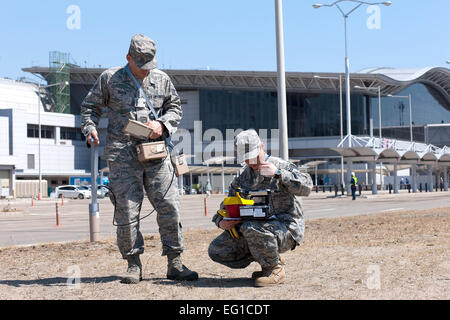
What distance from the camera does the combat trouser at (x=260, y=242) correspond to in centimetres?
528

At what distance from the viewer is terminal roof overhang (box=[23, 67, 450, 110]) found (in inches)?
3258

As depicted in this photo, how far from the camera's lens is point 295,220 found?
5523 mm

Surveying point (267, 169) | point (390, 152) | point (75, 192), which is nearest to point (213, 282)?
point (267, 169)

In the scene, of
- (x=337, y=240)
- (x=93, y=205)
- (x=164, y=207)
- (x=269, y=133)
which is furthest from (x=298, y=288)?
(x=269, y=133)

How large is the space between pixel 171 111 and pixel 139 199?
880 mm

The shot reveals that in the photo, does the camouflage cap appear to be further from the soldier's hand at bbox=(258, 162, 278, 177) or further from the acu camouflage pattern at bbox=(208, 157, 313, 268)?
the soldier's hand at bbox=(258, 162, 278, 177)

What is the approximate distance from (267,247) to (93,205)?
622cm

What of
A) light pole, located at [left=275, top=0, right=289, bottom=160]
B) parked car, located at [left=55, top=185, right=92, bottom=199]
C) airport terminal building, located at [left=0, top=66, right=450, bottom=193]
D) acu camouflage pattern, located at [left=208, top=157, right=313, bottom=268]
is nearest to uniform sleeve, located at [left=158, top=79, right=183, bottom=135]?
acu camouflage pattern, located at [left=208, top=157, right=313, bottom=268]

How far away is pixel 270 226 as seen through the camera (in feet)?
17.5

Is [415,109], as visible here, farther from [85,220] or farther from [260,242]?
[260,242]

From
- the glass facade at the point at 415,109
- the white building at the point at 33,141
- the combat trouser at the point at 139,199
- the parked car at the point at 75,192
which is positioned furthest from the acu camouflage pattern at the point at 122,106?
the glass facade at the point at 415,109

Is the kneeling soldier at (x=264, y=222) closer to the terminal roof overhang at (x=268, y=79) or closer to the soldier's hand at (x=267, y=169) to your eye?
the soldier's hand at (x=267, y=169)

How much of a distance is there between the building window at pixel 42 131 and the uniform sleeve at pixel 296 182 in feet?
259

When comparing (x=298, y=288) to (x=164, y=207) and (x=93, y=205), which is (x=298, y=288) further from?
(x=93, y=205)
